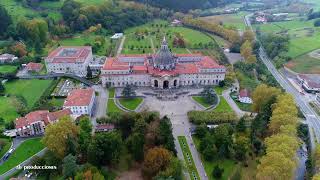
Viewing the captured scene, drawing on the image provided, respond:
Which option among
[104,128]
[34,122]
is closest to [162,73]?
[104,128]

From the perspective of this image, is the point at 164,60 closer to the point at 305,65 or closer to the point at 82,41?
the point at 82,41

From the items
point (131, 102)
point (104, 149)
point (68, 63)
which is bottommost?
point (131, 102)

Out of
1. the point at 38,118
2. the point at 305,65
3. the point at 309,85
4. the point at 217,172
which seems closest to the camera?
the point at 217,172

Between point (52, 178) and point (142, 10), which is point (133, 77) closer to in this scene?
point (52, 178)

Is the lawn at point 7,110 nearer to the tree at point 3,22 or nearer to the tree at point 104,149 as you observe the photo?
the tree at point 104,149

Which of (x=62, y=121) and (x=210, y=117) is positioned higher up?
(x=62, y=121)

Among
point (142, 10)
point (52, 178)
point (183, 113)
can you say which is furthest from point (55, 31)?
point (52, 178)
